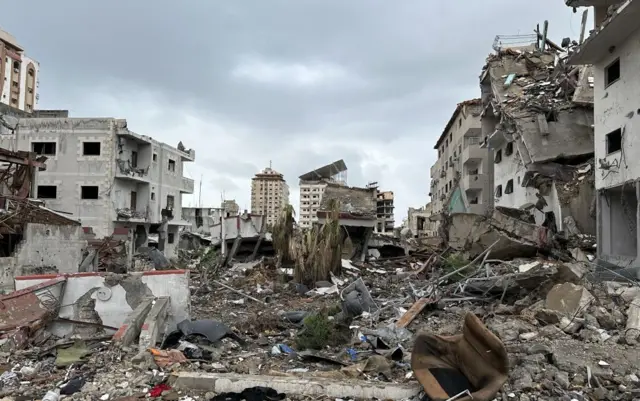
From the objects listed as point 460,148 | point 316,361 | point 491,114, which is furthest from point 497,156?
point 316,361

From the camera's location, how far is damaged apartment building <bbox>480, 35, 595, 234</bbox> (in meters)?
16.7

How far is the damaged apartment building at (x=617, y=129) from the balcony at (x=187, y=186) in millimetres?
29358

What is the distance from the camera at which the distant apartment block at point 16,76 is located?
5928 cm

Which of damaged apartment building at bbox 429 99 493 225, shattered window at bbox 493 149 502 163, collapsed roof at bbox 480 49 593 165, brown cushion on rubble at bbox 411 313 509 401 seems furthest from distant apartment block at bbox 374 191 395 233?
brown cushion on rubble at bbox 411 313 509 401

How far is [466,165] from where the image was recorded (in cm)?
3166

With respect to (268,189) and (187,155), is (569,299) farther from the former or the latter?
(268,189)

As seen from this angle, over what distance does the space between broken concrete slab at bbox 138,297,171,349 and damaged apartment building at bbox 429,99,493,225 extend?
59.9 ft

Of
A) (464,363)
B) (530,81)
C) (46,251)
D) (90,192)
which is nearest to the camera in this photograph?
(464,363)

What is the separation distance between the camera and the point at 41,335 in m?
7.30

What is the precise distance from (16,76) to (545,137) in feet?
221

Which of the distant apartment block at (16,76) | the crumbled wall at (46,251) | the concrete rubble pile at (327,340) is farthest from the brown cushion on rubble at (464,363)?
the distant apartment block at (16,76)

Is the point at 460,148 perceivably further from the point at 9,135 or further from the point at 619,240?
the point at 9,135

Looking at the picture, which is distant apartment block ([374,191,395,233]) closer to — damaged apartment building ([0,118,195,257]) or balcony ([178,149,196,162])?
balcony ([178,149,196,162])

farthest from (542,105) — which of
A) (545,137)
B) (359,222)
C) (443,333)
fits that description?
(443,333)
